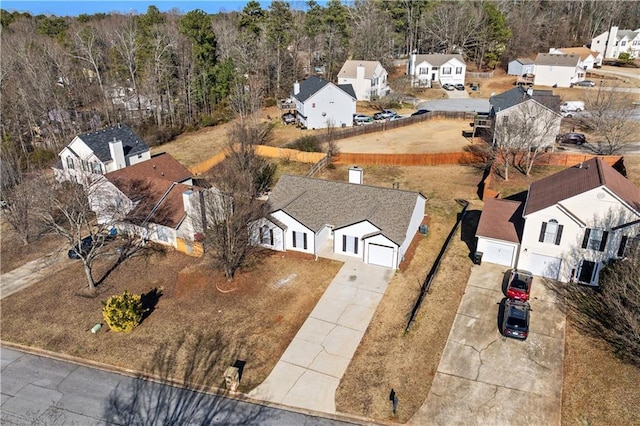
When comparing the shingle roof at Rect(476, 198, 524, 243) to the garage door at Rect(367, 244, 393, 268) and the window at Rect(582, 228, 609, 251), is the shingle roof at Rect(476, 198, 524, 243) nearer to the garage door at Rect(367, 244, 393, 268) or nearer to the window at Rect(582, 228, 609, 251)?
the window at Rect(582, 228, 609, 251)

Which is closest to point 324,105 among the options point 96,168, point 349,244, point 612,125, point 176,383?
point 96,168

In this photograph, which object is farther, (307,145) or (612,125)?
(307,145)

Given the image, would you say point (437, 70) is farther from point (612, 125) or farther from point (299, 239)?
point (299, 239)

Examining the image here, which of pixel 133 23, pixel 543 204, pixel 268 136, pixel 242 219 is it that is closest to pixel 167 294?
pixel 242 219

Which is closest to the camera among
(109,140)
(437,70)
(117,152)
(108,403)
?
(108,403)

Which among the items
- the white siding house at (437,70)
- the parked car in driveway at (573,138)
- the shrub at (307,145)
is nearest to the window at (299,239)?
the shrub at (307,145)

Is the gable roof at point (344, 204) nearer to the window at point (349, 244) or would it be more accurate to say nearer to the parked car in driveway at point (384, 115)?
the window at point (349, 244)
